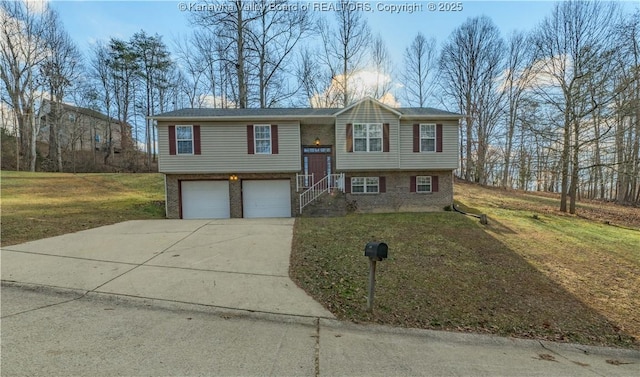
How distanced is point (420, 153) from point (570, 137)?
314 inches

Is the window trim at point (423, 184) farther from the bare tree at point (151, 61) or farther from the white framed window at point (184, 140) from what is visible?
the bare tree at point (151, 61)

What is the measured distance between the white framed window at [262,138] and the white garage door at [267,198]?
156 cm

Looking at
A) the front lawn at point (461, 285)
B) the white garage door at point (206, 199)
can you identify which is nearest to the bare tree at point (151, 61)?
the white garage door at point (206, 199)

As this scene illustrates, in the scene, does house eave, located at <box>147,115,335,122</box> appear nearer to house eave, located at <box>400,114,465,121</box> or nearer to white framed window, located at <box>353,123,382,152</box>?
white framed window, located at <box>353,123,382,152</box>

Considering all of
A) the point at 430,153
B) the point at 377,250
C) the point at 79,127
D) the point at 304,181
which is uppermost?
the point at 79,127

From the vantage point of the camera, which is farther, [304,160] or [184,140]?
[304,160]

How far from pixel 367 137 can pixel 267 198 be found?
18.6ft

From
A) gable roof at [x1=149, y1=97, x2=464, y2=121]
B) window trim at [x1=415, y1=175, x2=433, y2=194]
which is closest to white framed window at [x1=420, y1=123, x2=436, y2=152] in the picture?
gable roof at [x1=149, y1=97, x2=464, y2=121]

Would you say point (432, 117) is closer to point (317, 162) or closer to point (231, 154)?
A: point (317, 162)

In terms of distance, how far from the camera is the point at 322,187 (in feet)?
47.3

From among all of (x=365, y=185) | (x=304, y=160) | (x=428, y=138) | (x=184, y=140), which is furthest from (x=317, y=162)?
(x=184, y=140)

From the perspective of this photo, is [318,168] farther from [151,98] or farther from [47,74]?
[47,74]

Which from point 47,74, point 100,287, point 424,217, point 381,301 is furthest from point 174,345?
point 47,74

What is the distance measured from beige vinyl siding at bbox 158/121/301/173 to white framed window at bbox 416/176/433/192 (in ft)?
19.9
